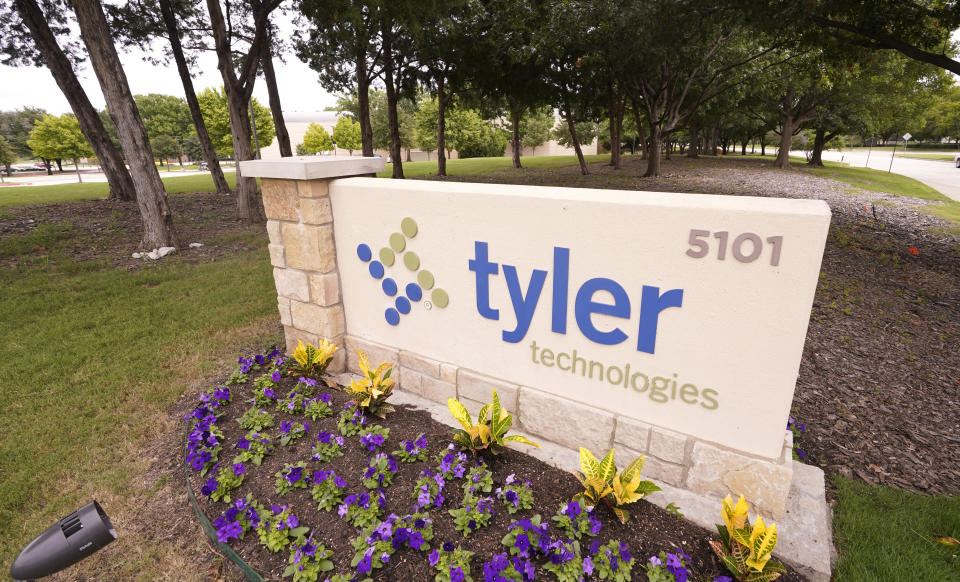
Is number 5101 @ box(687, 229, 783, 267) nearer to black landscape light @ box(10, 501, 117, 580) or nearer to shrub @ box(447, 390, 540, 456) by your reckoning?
shrub @ box(447, 390, 540, 456)

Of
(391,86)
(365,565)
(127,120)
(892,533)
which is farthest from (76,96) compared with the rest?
(892,533)

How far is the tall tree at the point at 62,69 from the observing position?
1142cm

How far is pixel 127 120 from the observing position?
8.19m

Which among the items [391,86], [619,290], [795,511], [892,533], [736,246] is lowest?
[892,533]

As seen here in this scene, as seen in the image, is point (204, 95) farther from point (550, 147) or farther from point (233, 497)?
point (233, 497)

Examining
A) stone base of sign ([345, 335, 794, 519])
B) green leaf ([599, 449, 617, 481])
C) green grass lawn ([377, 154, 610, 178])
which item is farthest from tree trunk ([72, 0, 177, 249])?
green grass lawn ([377, 154, 610, 178])

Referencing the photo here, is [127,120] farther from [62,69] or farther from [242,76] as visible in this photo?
[62,69]

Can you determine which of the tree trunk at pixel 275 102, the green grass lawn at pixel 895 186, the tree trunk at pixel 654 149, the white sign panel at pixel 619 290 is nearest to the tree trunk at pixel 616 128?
the tree trunk at pixel 654 149

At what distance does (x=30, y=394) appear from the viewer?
4363 mm

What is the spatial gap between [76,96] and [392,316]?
45.0 ft

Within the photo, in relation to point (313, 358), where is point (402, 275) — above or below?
above

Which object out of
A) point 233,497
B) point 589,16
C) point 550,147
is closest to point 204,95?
point 550,147

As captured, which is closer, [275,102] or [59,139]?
[275,102]

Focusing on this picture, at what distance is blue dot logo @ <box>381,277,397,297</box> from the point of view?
3.97 m
